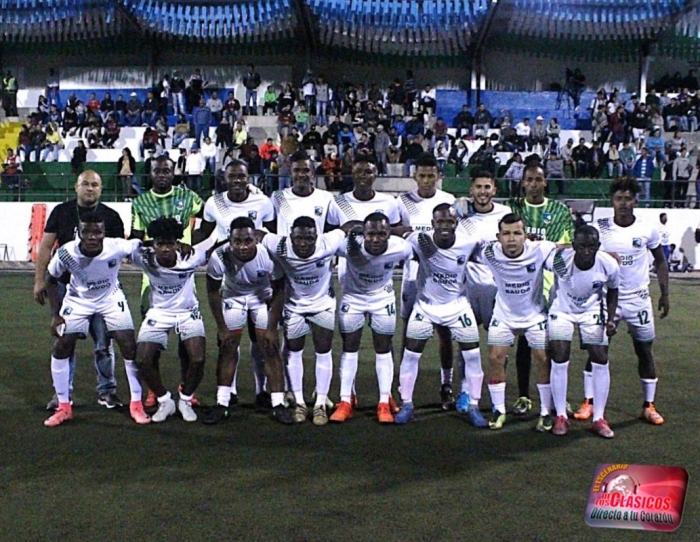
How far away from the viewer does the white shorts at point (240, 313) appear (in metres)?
8.23

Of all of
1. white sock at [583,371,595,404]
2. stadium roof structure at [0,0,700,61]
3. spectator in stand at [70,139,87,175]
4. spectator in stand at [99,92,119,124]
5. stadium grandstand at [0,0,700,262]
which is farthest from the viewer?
stadium roof structure at [0,0,700,61]

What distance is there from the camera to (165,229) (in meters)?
7.92

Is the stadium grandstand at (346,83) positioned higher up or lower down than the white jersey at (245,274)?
higher up

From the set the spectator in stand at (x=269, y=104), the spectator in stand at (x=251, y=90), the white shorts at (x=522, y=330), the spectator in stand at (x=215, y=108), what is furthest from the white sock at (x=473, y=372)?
the spectator in stand at (x=251, y=90)

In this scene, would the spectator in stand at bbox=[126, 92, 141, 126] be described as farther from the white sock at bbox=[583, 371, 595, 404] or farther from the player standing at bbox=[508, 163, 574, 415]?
the white sock at bbox=[583, 371, 595, 404]

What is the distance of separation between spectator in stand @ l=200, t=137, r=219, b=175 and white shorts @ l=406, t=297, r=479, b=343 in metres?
18.2

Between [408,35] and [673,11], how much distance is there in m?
8.66

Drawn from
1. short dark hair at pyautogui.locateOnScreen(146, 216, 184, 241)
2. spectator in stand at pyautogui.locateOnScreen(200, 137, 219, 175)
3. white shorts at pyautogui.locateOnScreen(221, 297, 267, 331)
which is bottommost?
white shorts at pyautogui.locateOnScreen(221, 297, 267, 331)

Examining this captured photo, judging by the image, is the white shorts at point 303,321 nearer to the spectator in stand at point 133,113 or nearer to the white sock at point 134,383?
the white sock at point 134,383

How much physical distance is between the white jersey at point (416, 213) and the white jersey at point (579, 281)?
142cm

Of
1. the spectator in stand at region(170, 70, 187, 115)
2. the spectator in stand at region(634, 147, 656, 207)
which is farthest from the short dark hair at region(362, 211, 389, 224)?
the spectator in stand at region(170, 70, 187, 115)

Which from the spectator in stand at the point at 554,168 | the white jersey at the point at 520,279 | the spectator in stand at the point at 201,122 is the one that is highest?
the spectator in stand at the point at 201,122

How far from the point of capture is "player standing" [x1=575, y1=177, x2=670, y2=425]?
8.21 meters

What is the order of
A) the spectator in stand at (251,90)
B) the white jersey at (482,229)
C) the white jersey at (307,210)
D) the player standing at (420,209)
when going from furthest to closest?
the spectator in stand at (251,90)
the player standing at (420,209)
the white jersey at (307,210)
the white jersey at (482,229)
